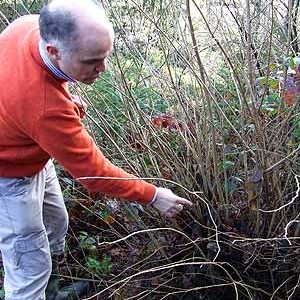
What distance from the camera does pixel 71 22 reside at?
7.37ft

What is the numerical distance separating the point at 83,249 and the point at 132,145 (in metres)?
0.72

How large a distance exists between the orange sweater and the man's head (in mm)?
101

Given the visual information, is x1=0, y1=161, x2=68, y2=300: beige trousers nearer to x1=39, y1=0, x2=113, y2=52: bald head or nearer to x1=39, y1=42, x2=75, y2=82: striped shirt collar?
x1=39, y1=42, x2=75, y2=82: striped shirt collar

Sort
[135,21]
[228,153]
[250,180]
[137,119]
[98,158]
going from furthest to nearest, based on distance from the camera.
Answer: [135,21]
[137,119]
[228,153]
[250,180]
[98,158]

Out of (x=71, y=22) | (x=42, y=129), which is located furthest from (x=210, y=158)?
(x=71, y=22)

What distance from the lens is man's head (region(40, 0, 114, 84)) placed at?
2.24 metres

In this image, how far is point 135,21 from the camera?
3426 millimetres

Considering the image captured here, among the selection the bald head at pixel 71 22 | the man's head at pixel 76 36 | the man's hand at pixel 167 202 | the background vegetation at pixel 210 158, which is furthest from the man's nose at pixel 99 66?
the man's hand at pixel 167 202

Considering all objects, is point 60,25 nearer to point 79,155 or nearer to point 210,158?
point 79,155

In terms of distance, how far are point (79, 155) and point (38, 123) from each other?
0.20 meters

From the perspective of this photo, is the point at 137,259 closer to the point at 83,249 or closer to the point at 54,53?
the point at 83,249

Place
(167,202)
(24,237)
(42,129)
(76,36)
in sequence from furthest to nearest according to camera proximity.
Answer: (24,237)
(167,202)
(42,129)
(76,36)

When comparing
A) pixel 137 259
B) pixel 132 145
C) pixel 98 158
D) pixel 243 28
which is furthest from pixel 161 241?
pixel 243 28

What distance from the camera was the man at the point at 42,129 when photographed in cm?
228
